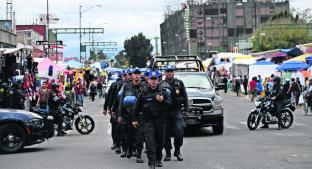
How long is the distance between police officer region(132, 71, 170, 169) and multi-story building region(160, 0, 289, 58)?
125 metres

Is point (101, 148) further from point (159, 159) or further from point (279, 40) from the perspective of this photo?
point (279, 40)

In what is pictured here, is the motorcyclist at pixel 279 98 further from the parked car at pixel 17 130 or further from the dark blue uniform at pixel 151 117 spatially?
the dark blue uniform at pixel 151 117

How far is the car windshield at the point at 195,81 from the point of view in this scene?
19.9 meters

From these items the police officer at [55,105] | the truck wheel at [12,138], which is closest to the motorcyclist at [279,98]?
the police officer at [55,105]

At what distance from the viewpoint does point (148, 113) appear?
40.5 ft

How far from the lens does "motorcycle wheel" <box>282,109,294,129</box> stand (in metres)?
21.8

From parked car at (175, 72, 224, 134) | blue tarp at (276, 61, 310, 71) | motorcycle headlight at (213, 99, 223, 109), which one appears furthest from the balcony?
motorcycle headlight at (213, 99, 223, 109)

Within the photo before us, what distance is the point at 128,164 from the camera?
13.3 m

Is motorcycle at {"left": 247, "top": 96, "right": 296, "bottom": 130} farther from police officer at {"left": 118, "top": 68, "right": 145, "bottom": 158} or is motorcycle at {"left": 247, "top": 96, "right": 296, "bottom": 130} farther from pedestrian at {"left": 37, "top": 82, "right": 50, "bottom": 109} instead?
police officer at {"left": 118, "top": 68, "right": 145, "bottom": 158}

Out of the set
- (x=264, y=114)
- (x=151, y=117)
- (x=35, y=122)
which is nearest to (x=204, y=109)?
(x=264, y=114)

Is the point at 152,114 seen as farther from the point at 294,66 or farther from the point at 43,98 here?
the point at 294,66


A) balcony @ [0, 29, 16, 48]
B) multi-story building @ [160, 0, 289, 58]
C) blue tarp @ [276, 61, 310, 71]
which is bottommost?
blue tarp @ [276, 61, 310, 71]

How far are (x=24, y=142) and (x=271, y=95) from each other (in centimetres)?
895

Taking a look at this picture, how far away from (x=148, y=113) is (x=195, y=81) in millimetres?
7853
